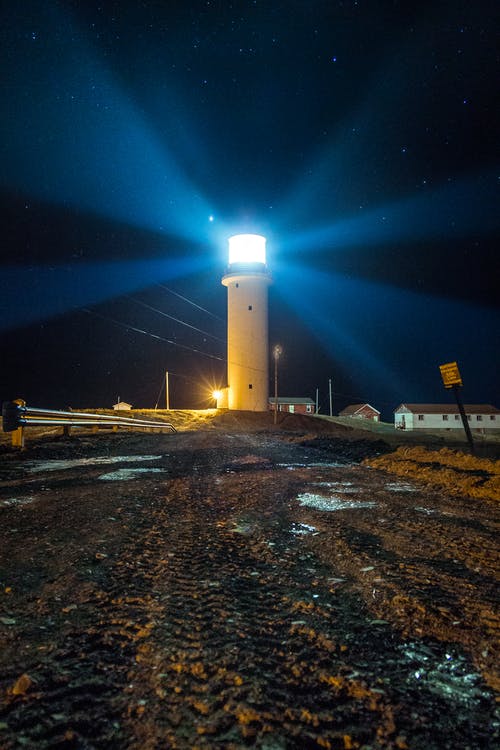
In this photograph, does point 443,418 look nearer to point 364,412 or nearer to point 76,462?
point 364,412

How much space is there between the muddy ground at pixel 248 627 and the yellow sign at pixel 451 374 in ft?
28.4

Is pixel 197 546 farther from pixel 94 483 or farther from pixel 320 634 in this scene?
pixel 94 483

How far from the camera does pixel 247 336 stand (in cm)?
4034

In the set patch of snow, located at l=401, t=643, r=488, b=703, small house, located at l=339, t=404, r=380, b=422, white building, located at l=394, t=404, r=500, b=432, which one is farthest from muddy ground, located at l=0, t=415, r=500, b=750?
small house, located at l=339, t=404, r=380, b=422

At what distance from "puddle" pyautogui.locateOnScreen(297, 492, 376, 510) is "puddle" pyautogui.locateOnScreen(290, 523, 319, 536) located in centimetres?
80

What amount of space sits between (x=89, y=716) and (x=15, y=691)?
34 centimetres

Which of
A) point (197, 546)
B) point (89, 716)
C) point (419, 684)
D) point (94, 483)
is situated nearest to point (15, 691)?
point (89, 716)

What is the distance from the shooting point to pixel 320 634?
2.05m

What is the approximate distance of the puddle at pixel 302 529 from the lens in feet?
12.7

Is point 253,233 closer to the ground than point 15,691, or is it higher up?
higher up

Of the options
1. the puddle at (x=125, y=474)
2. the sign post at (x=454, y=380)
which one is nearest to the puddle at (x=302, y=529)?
the puddle at (x=125, y=474)

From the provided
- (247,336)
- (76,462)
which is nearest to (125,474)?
(76,462)

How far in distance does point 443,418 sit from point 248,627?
7521 centimetres

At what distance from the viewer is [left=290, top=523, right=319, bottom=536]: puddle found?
3881 millimetres
